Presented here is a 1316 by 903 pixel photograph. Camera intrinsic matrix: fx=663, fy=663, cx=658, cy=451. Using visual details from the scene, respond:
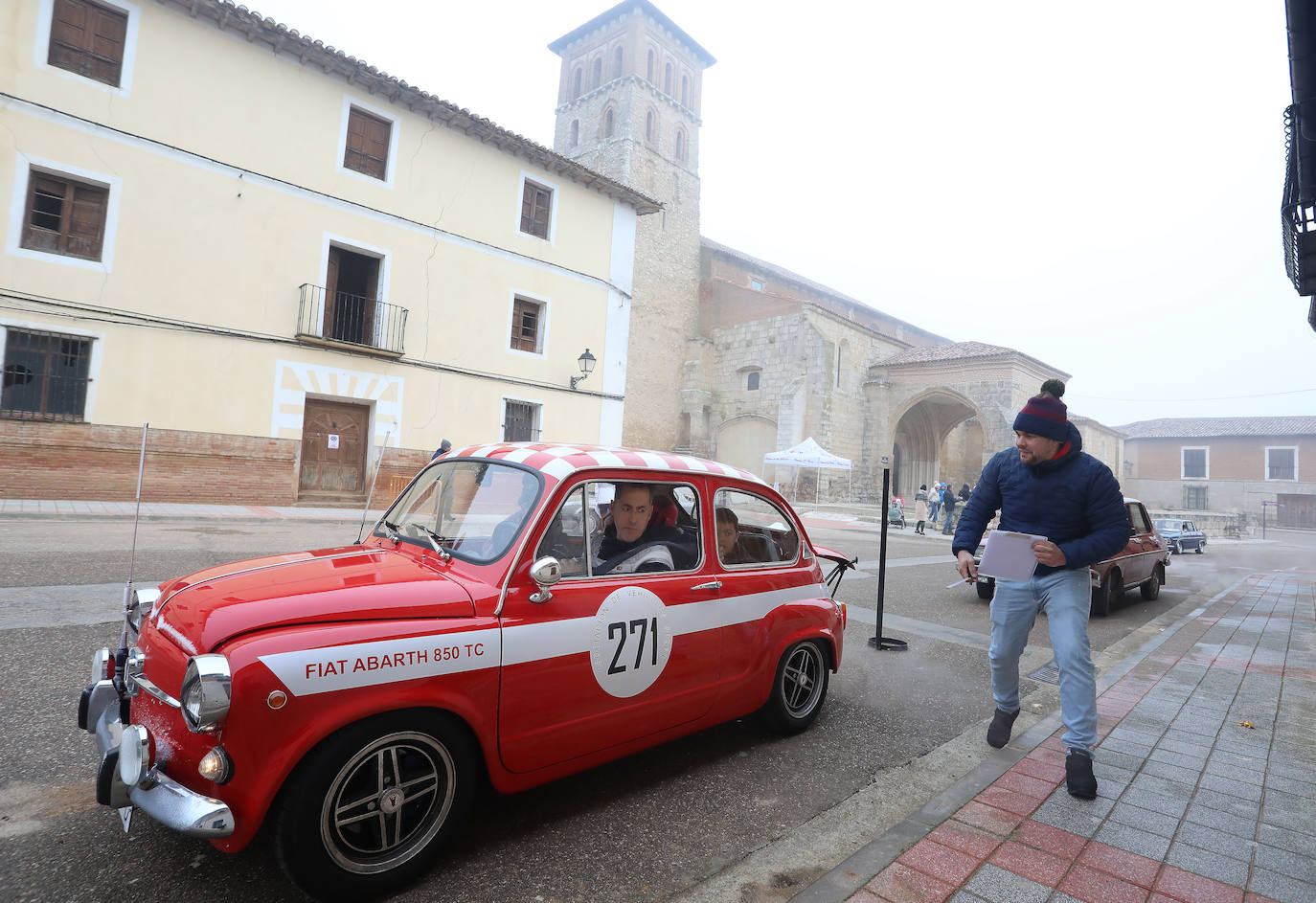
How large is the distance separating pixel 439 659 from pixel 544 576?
0.46 metres

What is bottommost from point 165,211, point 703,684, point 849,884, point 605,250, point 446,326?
point 849,884

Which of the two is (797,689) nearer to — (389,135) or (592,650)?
(592,650)

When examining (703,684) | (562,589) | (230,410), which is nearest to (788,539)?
(703,684)

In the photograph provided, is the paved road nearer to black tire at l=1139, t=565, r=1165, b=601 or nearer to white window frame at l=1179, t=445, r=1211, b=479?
black tire at l=1139, t=565, r=1165, b=601

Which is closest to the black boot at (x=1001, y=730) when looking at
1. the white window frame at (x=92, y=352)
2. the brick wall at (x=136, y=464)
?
the brick wall at (x=136, y=464)

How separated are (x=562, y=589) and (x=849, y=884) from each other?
145 cm

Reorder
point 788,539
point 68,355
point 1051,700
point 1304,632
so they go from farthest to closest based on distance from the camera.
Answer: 1. point 68,355
2. point 1304,632
3. point 1051,700
4. point 788,539

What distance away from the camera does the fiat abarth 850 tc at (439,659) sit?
1952mm

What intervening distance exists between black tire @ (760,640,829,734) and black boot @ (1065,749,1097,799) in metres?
1.25

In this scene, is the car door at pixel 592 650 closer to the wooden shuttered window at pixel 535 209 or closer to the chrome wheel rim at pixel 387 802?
the chrome wheel rim at pixel 387 802

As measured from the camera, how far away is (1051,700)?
4457 millimetres

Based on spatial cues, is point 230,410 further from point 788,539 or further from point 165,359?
point 788,539

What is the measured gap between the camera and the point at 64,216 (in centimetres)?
1242

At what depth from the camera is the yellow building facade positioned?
→ 12.1m
